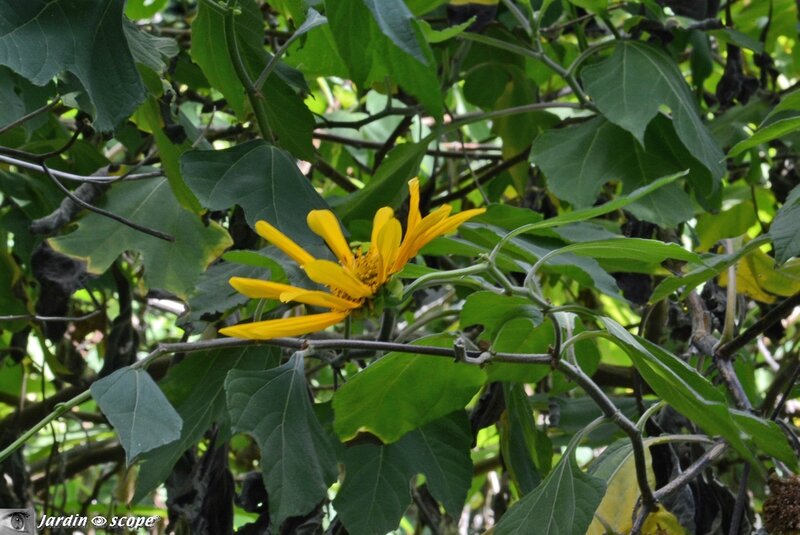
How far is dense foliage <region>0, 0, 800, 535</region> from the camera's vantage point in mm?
728

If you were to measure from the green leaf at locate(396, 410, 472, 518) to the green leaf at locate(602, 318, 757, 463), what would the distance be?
28 cm

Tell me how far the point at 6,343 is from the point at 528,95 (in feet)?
3.10

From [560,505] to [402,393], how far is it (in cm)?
16

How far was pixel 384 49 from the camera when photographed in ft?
2.69

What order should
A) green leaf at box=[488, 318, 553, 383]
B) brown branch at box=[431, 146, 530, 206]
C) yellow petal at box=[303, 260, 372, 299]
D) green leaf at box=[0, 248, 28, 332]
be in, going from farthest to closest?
brown branch at box=[431, 146, 530, 206]
green leaf at box=[0, 248, 28, 332]
green leaf at box=[488, 318, 553, 383]
yellow petal at box=[303, 260, 372, 299]

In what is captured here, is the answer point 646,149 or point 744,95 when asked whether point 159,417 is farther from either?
point 744,95

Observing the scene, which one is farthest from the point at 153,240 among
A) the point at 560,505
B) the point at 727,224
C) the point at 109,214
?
the point at 727,224

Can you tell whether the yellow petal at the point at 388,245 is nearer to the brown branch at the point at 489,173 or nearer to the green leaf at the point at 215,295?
the green leaf at the point at 215,295

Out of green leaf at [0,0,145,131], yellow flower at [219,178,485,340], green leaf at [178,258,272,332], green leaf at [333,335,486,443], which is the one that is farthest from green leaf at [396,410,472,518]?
green leaf at [0,0,145,131]

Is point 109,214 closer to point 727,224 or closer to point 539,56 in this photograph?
point 539,56

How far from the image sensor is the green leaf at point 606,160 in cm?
107

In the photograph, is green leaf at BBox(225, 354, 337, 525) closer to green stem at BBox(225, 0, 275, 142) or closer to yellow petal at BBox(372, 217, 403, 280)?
yellow petal at BBox(372, 217, 403, 280)

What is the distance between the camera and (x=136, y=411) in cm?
66

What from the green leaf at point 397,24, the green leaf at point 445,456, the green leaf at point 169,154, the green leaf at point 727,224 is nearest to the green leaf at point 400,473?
the green leaf at point 445,456
